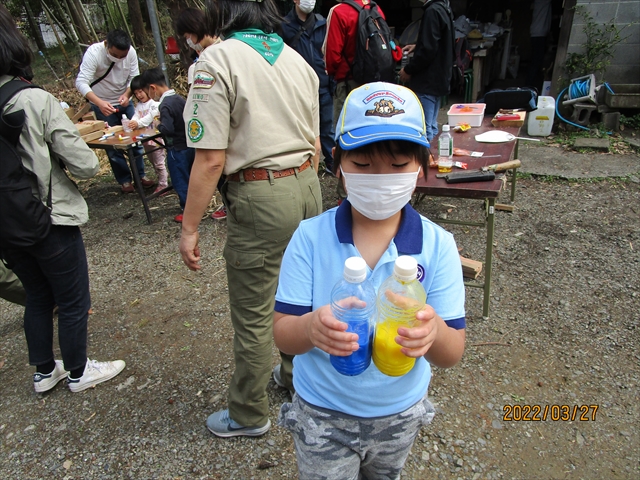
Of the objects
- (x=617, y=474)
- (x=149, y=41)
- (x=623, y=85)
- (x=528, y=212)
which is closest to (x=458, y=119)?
(x=528, y=212)

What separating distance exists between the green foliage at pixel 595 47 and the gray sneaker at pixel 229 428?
7680mm

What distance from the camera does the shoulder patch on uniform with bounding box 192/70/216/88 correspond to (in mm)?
1816

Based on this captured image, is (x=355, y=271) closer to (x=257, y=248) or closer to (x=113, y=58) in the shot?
(x=257, y=248)

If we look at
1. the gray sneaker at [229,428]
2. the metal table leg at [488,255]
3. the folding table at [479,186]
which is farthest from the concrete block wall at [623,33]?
the gray sneaker at [229,428]

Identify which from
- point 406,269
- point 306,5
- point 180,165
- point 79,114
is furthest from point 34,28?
point 406,269

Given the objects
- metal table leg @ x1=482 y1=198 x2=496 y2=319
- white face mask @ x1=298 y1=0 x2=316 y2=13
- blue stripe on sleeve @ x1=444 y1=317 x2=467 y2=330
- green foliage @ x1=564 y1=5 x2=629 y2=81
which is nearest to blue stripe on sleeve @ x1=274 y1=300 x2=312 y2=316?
blue stripe on sleeve @ x1=444 y1=317 x2=467 y2=330

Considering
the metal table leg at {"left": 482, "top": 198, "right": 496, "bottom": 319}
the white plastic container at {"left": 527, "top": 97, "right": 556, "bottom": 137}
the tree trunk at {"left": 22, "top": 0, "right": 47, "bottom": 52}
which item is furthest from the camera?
the tree trunk at {"left": 22, "top": 0, "right": 47, "bottom": 52}

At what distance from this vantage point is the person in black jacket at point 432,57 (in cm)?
474

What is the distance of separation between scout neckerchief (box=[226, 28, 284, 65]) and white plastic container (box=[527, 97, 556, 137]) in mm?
6109

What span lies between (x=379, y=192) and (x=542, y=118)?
682 centimetres

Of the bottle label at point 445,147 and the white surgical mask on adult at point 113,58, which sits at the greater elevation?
the white surgical mask on adult at point 113,58

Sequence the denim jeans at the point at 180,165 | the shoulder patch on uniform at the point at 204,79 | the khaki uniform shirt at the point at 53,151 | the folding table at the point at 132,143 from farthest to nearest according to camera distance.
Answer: the folding table at the point at 132,143
the denim jeans at the point at 180,165
the khaki uniform shirt at the point at 53,151
the shoulder patch on uniform at the point at 204,79

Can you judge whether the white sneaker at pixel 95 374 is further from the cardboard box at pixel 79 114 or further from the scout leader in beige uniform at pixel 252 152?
the cardboard box at pixel 79 114
